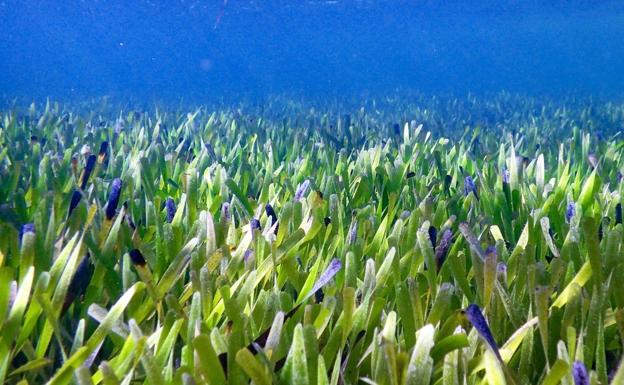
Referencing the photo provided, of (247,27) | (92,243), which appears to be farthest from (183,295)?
(247,27)

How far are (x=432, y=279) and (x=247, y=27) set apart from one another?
57.6 meters

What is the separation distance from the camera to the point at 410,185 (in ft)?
8.24

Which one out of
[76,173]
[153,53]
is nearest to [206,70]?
[153,53]

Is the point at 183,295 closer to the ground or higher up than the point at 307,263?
closer to the ground

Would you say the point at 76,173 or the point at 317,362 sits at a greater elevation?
the point at 76,173

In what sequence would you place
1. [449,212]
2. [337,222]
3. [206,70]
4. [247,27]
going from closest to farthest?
[337,222], [449,212], [247,27], [206,70]

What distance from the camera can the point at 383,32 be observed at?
189ft

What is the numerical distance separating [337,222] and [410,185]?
30.4 inches

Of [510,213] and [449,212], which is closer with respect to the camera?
[510,213]

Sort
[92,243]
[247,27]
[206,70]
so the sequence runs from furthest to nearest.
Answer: [206,70] < [247,27] < [92,243]

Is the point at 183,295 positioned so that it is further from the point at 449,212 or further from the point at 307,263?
the point at 449,212

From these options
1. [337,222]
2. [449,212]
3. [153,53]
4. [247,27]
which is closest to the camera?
[337,222]

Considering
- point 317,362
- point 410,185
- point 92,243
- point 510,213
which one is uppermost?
point 410,185

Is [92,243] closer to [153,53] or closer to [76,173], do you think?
[76,173]
